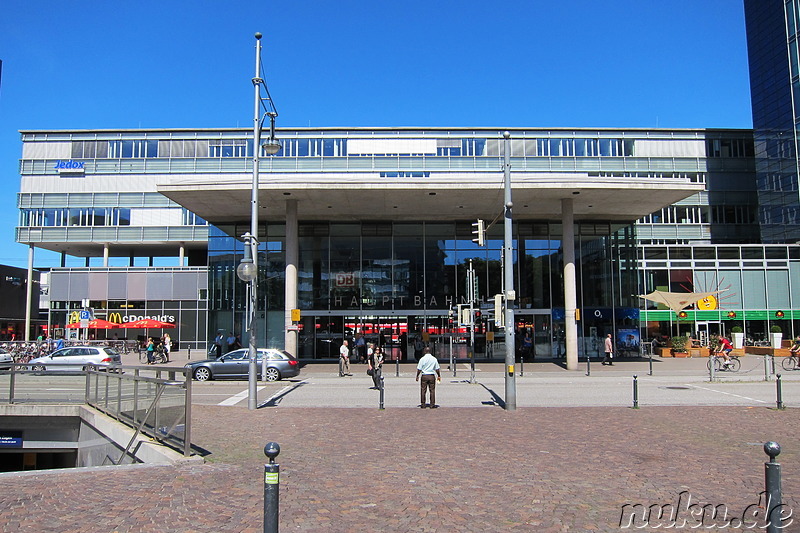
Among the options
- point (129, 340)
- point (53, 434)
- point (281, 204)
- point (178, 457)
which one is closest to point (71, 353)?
point (281, 204)

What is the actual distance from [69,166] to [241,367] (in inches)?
1576

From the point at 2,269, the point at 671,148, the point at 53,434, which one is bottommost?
the point at 53,434

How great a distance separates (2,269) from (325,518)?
6196 centimetres

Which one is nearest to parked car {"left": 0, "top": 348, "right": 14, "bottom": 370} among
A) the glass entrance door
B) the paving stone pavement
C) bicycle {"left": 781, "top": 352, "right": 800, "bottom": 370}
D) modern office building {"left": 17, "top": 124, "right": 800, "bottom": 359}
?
modern office building {"left": 17, "top": 124, "right": 800, "bottom": 359}

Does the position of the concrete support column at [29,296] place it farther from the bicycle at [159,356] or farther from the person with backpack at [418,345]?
the person with backpack at [418,345]

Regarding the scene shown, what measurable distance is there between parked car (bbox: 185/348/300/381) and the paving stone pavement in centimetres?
1205

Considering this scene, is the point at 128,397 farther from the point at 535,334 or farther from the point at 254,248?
the point at 535,334

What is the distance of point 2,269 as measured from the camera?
56.8 meters

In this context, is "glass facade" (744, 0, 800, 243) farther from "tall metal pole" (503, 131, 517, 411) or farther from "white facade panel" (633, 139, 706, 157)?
"tall metal pole" (503, 131, 517, 411)

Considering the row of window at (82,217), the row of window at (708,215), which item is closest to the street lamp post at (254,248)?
the row of window at (82,217)

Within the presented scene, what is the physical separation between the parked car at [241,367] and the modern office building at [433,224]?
17.1 feet

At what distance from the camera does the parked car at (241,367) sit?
81.8 feet

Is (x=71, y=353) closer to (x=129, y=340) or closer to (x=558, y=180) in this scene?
(x=129, y=340)

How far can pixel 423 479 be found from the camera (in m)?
8.12
